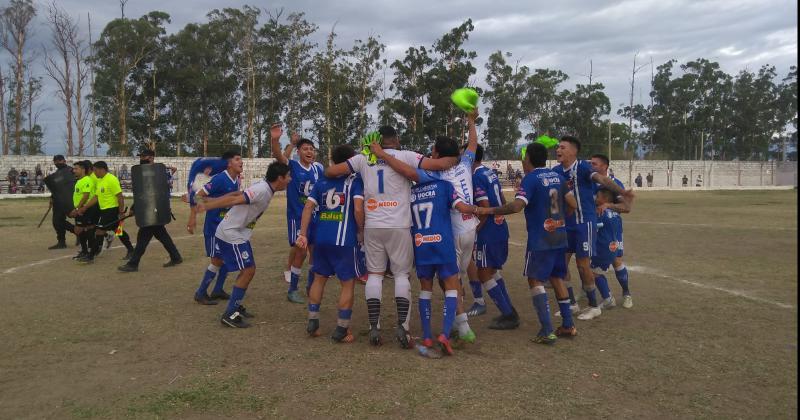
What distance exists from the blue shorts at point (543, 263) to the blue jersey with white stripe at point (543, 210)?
75 mm

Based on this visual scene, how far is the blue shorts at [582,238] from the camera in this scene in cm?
672

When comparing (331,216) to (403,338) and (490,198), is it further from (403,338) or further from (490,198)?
(490,198)

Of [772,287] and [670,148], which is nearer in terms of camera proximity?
[772,287]

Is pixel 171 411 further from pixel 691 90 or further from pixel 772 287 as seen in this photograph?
pixel 691 90

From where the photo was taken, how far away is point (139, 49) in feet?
171

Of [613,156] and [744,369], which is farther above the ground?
[613,156]

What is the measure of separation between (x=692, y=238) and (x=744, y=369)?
10765 mm

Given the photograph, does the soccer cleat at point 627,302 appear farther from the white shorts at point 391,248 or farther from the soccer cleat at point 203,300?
the soccer cleat at point 203,300

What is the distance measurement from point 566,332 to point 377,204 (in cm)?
257

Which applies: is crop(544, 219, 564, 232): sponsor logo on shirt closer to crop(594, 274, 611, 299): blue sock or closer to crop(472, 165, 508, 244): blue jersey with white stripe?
crop(472, 165, 508, 244): blue jersey with white stripe

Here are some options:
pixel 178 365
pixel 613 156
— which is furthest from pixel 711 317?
pixel 613 156

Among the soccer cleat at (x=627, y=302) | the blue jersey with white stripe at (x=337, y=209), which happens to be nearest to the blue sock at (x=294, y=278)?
the blue jersey with white stripe at (x=337, y=209)

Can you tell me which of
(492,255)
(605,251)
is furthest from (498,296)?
(605,251)

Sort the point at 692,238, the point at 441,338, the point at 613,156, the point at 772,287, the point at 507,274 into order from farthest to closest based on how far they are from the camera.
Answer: the point at 613,156
the point at 692,238
the point at 507,274
the point at 772,287
the point at 441,338
